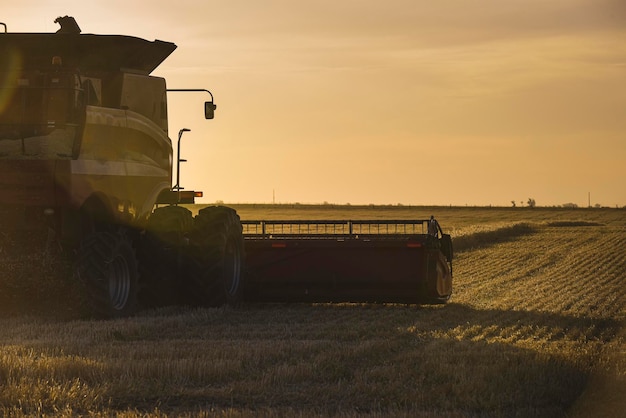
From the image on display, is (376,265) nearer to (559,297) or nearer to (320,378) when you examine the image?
(559,297)

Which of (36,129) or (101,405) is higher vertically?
(36,129)

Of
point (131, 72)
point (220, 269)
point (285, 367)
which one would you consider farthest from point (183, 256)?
point (285, 367)

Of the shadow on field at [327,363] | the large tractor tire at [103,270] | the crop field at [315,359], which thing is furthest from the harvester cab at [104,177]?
the shadow on field at [327,363]

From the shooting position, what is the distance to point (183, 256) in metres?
15.5

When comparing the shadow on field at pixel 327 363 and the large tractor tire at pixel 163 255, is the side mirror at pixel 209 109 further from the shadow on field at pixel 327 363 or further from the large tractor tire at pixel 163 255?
the shadow on field at pixel 327 363

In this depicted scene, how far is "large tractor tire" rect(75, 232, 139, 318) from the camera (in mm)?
13105

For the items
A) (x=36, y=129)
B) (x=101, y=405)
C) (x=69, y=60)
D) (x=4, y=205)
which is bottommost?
(x=101, y=405)

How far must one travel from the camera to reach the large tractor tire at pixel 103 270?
1310cm

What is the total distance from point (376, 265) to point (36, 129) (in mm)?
5728

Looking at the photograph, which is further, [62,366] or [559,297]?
[559,297]

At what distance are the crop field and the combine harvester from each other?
0.38 metres

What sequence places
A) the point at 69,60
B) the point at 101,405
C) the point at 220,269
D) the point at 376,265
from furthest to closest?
the point at 376,265
the point at 220,269
the point at 69,60
the point at 101,405

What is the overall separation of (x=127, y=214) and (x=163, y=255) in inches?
42.3

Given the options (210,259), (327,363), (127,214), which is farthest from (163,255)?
(327,363)
